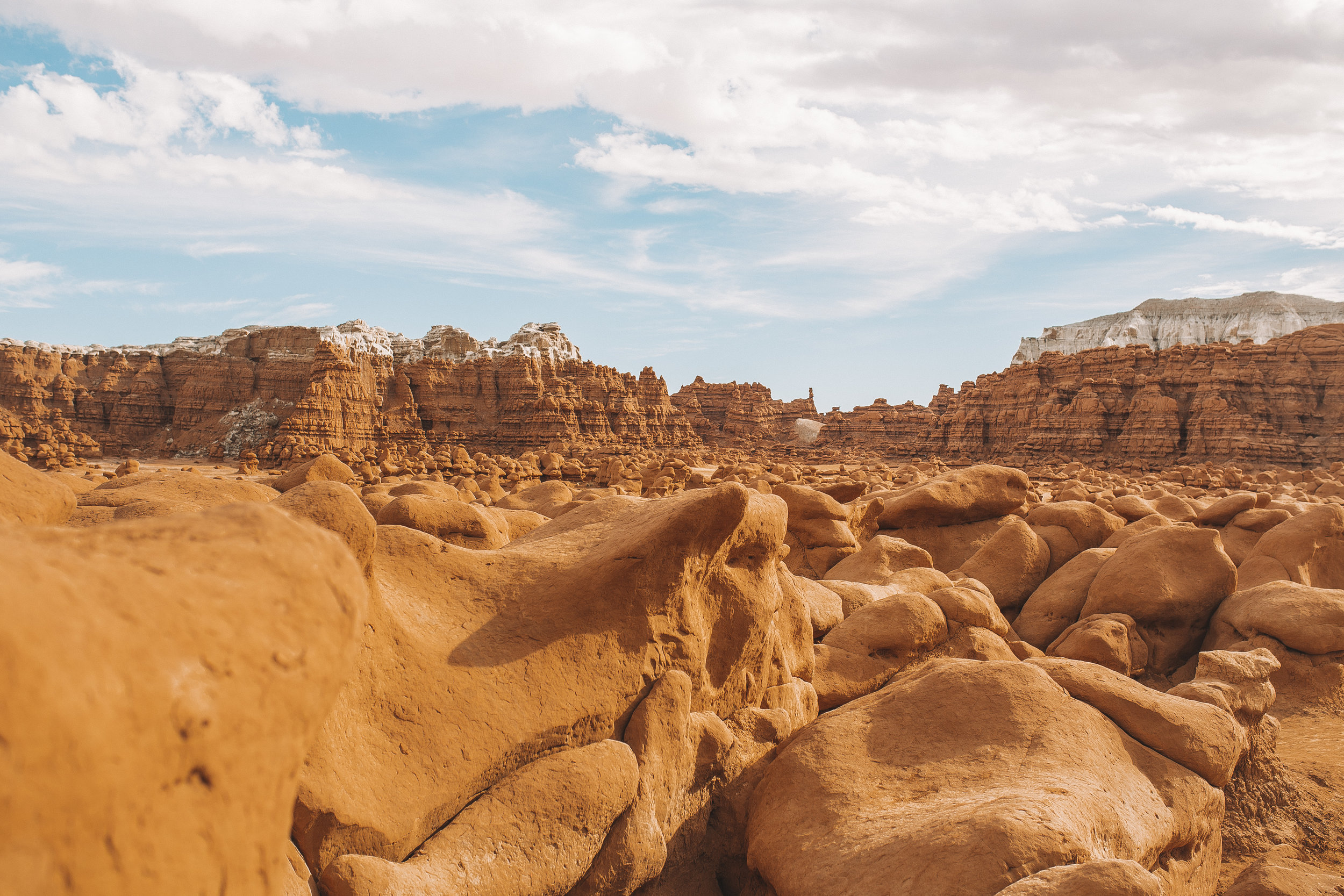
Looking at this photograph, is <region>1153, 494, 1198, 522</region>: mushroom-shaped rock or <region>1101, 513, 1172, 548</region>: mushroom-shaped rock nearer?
<region>1101, 513, 1172, 548</region>: mushroom-shaped rock

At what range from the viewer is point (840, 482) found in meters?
13.2

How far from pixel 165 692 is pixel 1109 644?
24.0 ft

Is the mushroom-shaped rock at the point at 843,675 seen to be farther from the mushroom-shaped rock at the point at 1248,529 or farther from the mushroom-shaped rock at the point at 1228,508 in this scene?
the mushroom-shaped rock at the point at 1228,508

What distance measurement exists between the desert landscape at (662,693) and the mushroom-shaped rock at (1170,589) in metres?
0.03

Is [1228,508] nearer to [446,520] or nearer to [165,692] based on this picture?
[446,520]

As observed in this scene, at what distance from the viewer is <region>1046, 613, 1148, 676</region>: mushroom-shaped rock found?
693cm

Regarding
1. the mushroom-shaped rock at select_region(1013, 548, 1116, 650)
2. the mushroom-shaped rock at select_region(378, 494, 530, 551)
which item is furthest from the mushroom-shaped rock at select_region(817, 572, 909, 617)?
the mushroom-shaped rock at select_region(378, 494, 530, 551)

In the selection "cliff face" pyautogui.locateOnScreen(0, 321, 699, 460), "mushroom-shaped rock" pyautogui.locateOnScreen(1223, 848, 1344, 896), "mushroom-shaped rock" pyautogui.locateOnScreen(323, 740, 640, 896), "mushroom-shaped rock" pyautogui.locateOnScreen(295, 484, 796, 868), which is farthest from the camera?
"cliff face" pyautogui.locateOnScreen(0, 321, 699, 460)

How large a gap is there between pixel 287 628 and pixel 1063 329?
318ft

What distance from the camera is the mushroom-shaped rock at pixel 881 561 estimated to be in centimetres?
832

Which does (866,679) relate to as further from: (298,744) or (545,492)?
(545,492)

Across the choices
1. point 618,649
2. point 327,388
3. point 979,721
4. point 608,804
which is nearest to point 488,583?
point 618,649

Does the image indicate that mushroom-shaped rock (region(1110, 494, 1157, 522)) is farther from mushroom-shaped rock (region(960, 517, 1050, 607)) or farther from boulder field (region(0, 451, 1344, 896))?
boulder field (region(0, 451, 1344, 896))

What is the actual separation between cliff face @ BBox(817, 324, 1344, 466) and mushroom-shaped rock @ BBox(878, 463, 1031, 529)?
38464 mm
